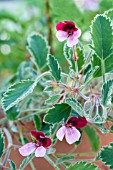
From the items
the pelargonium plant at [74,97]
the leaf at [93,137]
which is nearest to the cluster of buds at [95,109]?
the pelargonium plant at [74,97]

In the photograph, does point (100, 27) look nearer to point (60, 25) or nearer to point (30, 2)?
point (60, 25)

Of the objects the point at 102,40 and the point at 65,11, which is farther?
the point at 65,11

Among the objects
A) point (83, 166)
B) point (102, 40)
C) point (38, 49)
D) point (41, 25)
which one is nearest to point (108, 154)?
point (83, 166)

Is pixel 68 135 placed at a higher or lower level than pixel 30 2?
lower

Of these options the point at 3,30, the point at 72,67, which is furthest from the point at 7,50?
the point at 72,67

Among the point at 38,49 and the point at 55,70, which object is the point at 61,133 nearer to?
the point at 55,70

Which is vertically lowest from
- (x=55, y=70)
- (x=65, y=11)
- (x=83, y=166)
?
(x=83, y=166)
